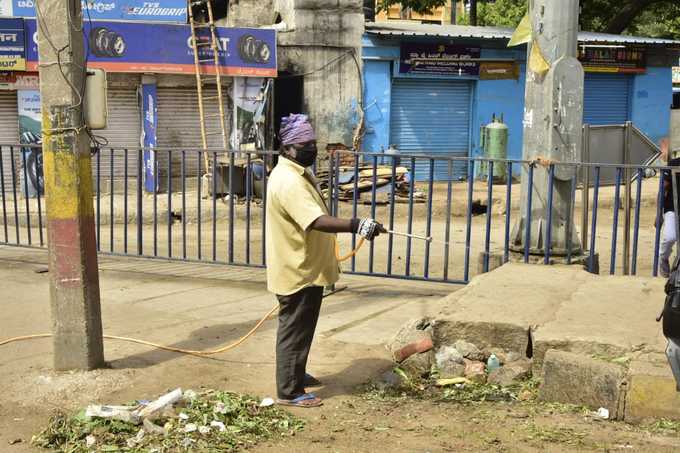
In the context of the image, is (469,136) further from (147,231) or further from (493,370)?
(493,370)

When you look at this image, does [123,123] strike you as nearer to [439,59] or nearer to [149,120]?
[149,120]

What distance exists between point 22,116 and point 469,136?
32.4ft

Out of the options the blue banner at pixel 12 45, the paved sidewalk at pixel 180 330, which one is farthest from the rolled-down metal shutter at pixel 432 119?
the paved sidewalk at pixel 180 330

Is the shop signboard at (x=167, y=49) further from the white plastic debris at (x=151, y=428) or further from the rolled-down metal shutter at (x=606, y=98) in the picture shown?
the white plastic debris at (x=151, y=428)

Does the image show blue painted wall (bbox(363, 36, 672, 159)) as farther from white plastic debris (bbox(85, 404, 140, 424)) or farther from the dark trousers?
white plastic debris (bbox(85, 404, 140, 424))

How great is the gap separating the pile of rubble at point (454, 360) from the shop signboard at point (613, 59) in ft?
54.2

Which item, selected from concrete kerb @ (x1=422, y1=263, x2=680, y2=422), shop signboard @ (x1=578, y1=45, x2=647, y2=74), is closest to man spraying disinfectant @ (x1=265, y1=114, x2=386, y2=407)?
concrete kerb @ (x1=422, y1=263, x2=680, y2=422)

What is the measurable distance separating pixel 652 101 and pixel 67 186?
19.7 metres

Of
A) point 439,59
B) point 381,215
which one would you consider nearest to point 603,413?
point 381,215

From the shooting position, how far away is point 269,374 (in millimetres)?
5938

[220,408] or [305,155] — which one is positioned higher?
[305,155]

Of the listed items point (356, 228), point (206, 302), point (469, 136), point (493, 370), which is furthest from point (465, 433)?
point (469, 136)

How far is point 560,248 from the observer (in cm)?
838

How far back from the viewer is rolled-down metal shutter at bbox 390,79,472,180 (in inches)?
796
